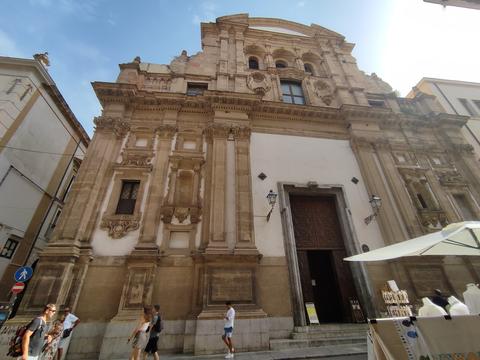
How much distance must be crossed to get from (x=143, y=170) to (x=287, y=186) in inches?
269

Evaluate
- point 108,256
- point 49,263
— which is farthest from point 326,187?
point 49,263

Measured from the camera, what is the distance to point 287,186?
11.1 metres

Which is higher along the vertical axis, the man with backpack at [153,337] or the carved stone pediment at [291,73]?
the carved stone pediment at [291,73]

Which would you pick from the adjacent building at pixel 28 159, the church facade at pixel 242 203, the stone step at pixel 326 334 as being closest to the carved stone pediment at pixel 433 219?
the church facade at pixel 242 203

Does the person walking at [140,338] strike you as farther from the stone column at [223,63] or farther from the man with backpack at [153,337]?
the stone column at [223,63]

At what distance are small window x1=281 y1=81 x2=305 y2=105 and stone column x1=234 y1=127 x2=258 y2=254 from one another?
16.6ft

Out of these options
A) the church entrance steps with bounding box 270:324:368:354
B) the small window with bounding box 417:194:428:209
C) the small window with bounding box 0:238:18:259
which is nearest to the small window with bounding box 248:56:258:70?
the small window with bounding box 417:194:428:209

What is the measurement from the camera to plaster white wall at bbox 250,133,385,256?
9945 millimetres

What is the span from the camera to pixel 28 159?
45.0 ft

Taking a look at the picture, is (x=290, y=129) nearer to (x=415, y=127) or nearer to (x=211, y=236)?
(x=211, y=236)

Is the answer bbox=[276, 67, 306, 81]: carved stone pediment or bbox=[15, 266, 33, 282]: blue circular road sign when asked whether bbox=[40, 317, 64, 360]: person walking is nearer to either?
bbox=[15, 266, 33, 282]: blue circular road sign

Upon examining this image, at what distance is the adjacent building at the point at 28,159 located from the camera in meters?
12.4

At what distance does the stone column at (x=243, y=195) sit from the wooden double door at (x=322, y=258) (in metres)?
2.42

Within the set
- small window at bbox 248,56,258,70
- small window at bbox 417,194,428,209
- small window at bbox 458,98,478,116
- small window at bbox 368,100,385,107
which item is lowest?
small window at bbox 417,194,428,209
